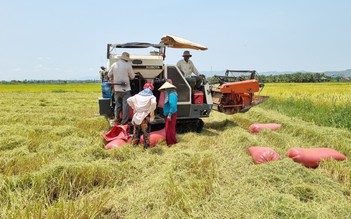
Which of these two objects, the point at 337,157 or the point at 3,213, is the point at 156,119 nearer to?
the point at 337,157

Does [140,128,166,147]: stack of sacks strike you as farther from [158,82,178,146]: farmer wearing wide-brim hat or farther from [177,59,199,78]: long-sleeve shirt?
[177,59,199,78]: long-sleeve shirt

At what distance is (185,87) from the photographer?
7414 mm

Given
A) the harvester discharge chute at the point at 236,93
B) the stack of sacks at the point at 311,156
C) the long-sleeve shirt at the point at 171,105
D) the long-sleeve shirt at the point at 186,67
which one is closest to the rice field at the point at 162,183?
the stack of sacks at the point at 311,156

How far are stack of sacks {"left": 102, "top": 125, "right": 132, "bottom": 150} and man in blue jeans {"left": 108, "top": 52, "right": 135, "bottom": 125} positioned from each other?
0.48m

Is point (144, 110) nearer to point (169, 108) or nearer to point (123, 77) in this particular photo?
point (169, 108)

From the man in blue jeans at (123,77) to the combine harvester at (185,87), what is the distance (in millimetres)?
249

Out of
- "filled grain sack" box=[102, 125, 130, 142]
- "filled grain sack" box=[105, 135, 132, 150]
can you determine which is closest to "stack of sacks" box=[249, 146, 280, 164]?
"filled grain sack" box=[105, 135, 132, 150]

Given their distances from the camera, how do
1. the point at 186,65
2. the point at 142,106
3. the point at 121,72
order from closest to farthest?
the point at 142,106, the point at 121,72, the point at 186,65

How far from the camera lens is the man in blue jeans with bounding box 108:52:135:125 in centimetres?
664

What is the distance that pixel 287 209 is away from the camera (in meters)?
2.97

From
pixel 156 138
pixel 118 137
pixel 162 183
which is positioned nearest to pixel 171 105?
pixel 156 138

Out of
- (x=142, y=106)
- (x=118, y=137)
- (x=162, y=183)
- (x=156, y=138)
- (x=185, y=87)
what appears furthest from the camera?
(x=185, y=87)

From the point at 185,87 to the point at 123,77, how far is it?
1.71 m

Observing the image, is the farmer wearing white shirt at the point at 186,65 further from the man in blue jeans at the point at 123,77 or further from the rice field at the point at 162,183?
the rice field at the point at 162,183
